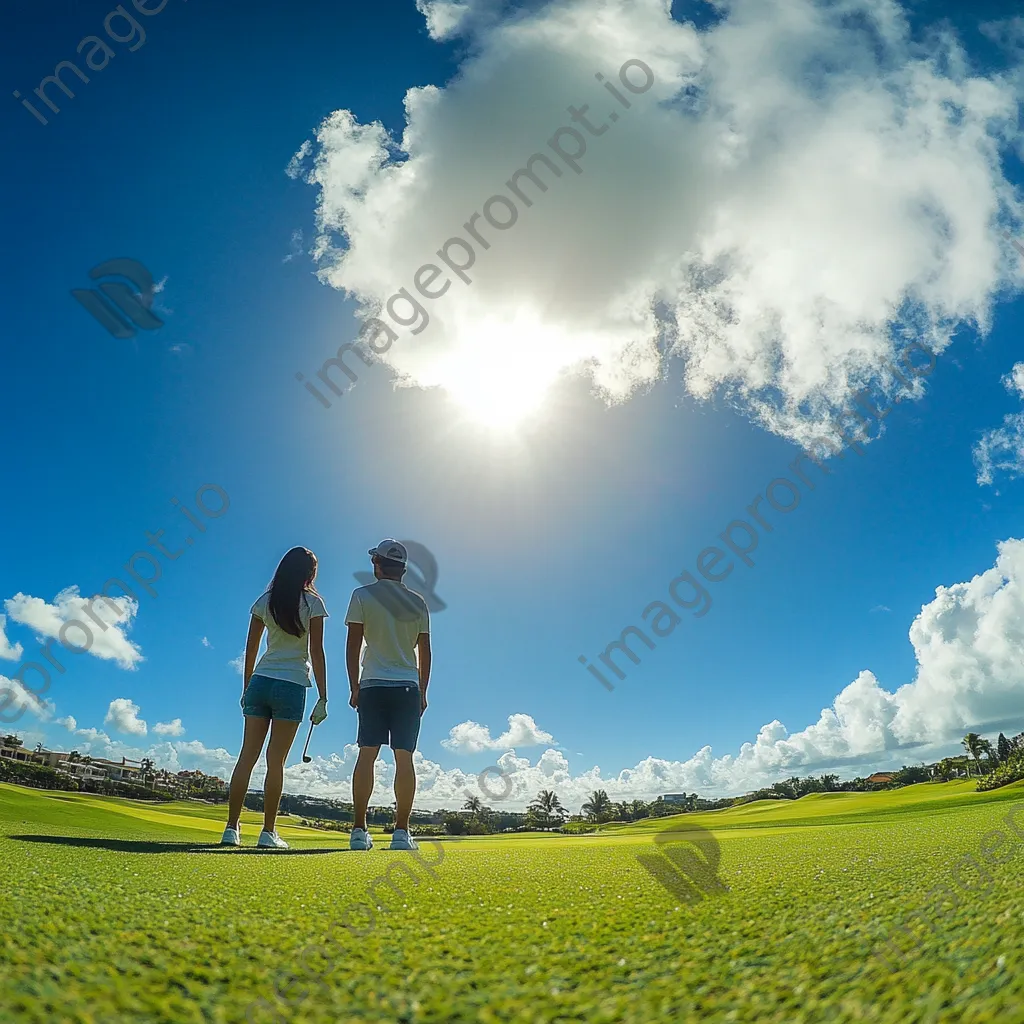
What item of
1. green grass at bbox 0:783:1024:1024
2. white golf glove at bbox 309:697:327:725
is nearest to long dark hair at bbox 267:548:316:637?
white golf glove at bbox 309:697:327:725

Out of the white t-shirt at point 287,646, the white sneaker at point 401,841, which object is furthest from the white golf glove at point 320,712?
the white sneaker at point 401,841

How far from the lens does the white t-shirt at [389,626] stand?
17.9 ft

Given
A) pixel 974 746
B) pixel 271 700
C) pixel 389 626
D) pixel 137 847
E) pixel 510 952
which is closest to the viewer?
pixel 510 952

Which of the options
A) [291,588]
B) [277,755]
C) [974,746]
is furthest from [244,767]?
[974,746]

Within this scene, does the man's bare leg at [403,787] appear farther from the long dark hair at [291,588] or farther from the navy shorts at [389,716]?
the long dark hair at [291,588]

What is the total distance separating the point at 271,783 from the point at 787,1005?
5064mm

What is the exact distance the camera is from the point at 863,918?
1.34 m

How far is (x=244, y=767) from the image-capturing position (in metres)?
4.95

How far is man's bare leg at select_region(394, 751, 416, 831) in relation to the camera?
468cm

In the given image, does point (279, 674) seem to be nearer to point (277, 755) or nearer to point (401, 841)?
point (277, 755)

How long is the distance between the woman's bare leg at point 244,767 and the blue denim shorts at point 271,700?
0.09 meters

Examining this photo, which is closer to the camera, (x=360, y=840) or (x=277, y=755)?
(x=360, y=840)

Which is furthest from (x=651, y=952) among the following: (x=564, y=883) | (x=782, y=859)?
(x=782, y=859)

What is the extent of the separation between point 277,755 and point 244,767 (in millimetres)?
270
